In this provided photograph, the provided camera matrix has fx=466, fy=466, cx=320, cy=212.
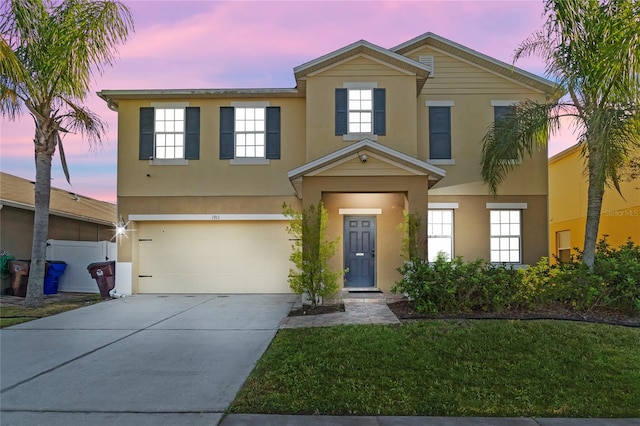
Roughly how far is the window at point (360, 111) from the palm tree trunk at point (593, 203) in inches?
201

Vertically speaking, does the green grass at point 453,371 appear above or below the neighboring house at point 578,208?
below

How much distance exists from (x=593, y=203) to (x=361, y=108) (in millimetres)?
6189

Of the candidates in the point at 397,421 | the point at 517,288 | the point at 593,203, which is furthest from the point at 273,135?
the point at 397,421

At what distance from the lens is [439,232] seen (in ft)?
44.0

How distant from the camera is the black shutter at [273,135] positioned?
13.8m

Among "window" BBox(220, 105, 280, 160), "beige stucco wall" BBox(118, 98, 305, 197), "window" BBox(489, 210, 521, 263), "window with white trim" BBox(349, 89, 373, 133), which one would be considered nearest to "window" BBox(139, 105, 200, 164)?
"beige stucco wall" BBox(118, 98, 305, 197)

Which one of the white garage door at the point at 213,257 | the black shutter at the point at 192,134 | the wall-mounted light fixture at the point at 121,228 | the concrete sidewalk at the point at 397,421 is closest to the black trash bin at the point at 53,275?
the wall-mounted light fixture at the point at 121,228

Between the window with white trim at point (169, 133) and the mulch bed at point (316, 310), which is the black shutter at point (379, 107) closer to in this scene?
the mulch bed at point (316, 310)

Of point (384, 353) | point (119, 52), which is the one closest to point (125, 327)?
point (384, 353)

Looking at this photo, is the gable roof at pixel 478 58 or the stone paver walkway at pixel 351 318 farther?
the gable roof at pixel 478 58

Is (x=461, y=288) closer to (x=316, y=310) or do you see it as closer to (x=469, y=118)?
(x=316, y=310)

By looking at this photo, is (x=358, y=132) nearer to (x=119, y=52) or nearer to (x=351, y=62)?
(x=351, y=62)

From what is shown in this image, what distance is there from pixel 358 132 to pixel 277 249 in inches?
163

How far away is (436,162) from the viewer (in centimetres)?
1352
